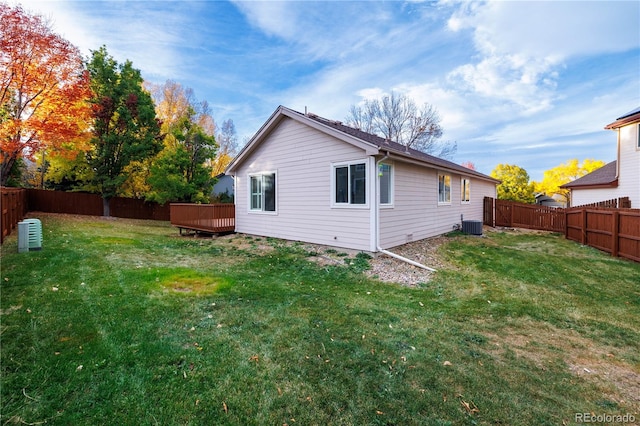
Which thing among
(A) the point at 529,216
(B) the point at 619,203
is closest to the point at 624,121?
(B) the point at 619,203

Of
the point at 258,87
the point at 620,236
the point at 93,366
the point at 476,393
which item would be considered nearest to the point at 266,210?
the point at 93,366

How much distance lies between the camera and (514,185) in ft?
89.1

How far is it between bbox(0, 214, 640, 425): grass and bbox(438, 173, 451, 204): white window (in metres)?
5.79

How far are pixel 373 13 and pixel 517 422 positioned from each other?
1434 cm

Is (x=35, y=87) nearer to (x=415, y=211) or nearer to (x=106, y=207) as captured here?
(x=106, y=207)

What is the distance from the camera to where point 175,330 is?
367 centimetres

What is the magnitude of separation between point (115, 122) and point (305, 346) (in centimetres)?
2014

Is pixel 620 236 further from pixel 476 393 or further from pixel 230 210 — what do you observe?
pixel 230 210

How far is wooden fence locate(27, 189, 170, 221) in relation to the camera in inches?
749

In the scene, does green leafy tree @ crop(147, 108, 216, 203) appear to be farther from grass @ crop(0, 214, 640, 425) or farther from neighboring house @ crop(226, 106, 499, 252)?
grass @ crop(0, 214, 640, 425)

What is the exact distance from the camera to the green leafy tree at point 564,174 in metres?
32.3

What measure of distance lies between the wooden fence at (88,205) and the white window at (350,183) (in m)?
16.8

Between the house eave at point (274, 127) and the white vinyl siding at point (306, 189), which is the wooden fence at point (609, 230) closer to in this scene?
the white vinyl siding at point (306, 189)

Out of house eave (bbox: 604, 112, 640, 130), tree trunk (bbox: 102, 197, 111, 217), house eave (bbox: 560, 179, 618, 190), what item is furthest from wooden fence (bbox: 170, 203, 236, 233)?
house eave (bbox: 560, 179, 618, 190)
